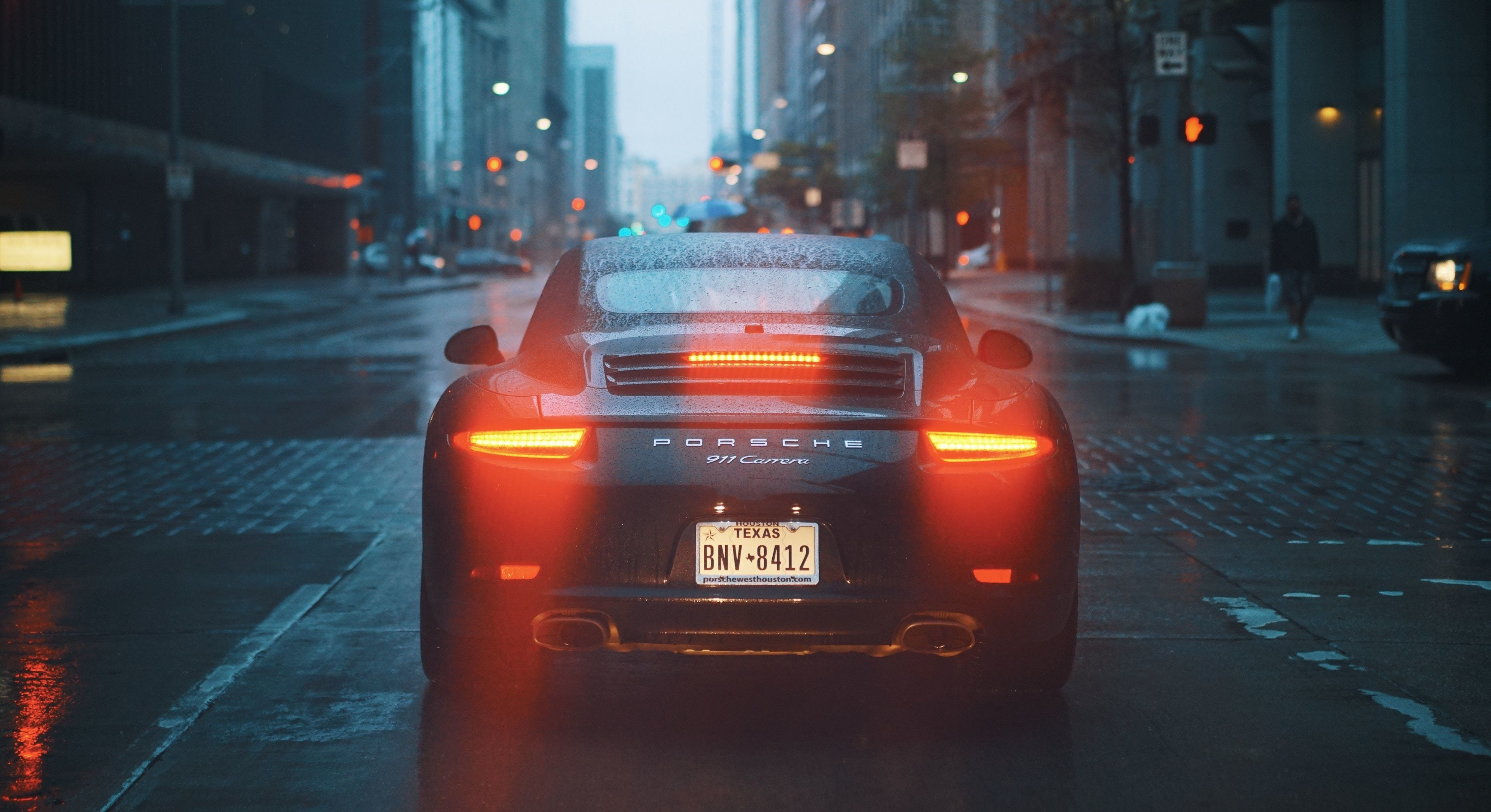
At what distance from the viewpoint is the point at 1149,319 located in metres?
25.0

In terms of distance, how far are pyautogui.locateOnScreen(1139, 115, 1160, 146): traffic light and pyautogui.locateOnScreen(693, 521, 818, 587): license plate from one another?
864 inches

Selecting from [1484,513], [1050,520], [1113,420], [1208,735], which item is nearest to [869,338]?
[1050,520]

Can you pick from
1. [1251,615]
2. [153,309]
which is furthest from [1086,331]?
[153,309]

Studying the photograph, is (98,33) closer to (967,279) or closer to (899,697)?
(967,279)

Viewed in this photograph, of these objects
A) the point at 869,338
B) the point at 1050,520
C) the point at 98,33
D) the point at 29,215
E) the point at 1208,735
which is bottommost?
the point at 1208,735

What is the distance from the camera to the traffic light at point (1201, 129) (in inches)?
952

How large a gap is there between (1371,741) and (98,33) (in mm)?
47546

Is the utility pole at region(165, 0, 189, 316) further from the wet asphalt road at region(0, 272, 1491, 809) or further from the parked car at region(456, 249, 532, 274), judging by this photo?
the parked car at region(456, 249, 532, 274)

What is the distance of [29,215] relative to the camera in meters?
49.6

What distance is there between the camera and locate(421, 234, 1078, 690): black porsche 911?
14.8ft

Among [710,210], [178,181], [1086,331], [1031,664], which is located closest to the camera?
[1031,664]

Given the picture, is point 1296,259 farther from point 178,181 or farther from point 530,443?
point 178,181

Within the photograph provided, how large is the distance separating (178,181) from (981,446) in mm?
30834

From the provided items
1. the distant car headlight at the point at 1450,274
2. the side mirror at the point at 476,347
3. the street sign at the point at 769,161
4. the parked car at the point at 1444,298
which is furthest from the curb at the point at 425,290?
the side mirror at the point at 476,347
